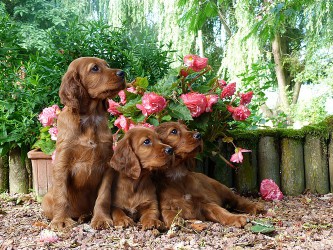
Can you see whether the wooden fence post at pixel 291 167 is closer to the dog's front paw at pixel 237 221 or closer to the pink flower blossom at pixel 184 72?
the pink flower blossom at pixel 184 72

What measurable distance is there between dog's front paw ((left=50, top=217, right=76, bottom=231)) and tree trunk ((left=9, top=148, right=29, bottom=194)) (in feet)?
7.43

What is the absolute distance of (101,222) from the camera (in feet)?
9.71

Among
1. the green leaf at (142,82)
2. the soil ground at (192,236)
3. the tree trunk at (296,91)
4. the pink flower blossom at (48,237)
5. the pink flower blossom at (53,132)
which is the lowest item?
the soil ground at (192,236)

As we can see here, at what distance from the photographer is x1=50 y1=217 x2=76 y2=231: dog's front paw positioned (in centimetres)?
298

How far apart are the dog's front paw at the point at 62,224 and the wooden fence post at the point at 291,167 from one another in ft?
8.25

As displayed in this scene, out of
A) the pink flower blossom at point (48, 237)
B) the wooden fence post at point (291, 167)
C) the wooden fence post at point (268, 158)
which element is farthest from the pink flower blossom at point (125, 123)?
the wooden fence post at point (291, 167)

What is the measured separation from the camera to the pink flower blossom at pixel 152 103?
139 inches

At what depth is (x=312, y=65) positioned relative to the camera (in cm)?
1183

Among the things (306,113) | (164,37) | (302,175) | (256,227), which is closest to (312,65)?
(306,113)

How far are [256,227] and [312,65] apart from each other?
382 inches

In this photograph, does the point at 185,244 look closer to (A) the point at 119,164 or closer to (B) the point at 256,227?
(B) the point at 256,227

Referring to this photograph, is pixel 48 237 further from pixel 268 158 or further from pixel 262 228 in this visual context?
pixel 268 158

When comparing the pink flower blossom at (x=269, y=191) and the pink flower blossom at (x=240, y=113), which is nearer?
the pink flower blossom at (x=240, y=113)

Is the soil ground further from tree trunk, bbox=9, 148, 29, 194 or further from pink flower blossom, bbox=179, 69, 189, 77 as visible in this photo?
tree trunk, bbox=9, 148, 29, 194
